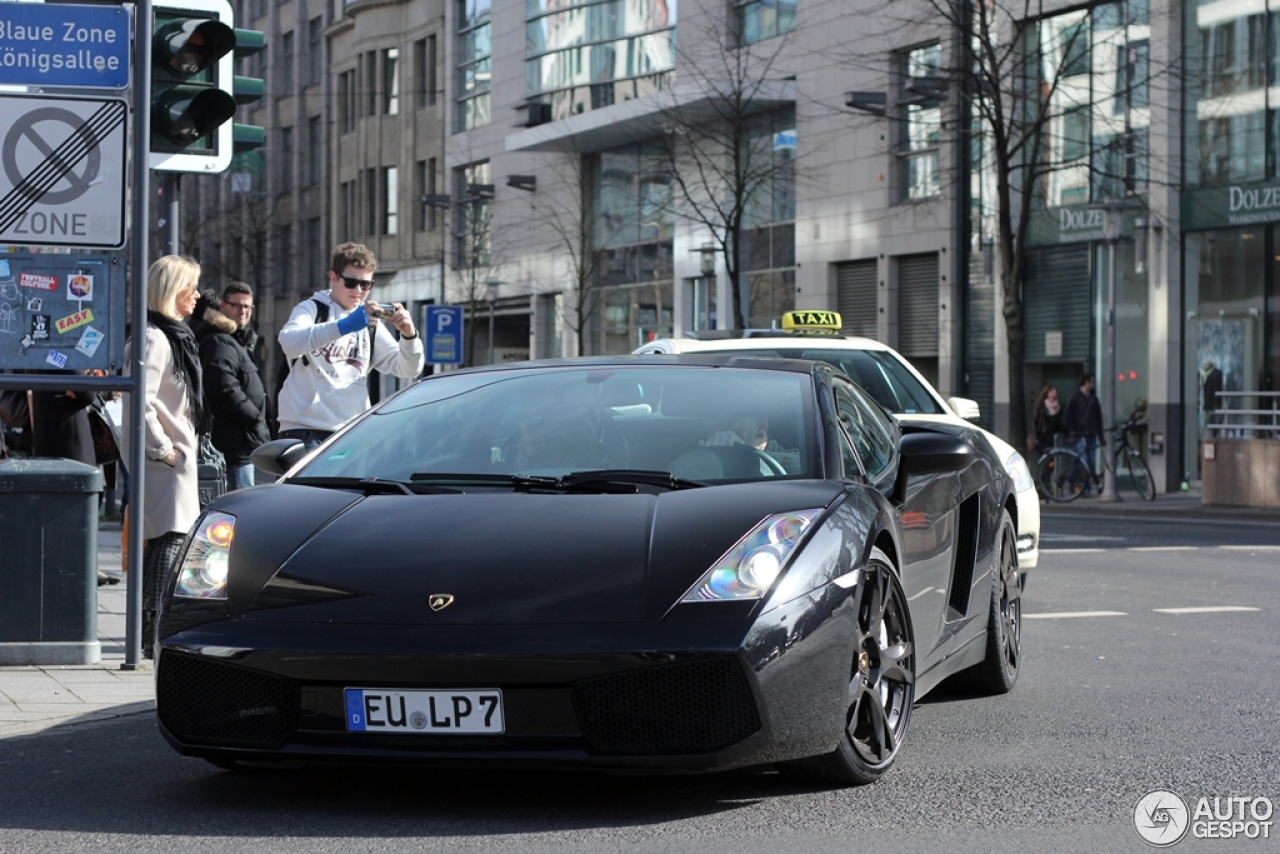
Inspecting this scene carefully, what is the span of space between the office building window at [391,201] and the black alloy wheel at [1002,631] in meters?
50.3

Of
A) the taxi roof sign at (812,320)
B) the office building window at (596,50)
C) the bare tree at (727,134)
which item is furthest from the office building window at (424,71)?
the taxi roof sign at (812,320)

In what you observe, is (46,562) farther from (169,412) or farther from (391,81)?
(391,81)

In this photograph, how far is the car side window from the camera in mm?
6246

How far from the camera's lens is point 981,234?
33.2m

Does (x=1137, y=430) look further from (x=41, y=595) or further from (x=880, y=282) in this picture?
(x=41, y=595)

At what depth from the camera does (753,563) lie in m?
5.06

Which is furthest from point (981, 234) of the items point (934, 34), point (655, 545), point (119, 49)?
point (655, 545)

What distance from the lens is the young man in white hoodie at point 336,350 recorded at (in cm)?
922

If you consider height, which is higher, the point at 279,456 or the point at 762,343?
the point at 762,343

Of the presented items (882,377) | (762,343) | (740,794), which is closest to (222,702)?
(740,794)

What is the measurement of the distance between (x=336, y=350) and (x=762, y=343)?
2978 mm

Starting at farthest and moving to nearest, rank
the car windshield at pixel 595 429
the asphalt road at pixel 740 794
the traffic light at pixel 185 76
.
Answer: the traffic light at pixel 185 76 < the car windshield at pixel 595 429 < the asphalt road at pixel 740 794

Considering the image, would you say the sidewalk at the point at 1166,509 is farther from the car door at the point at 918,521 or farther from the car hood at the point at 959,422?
the car door at the point at 918,521

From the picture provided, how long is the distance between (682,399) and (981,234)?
91.2ft
